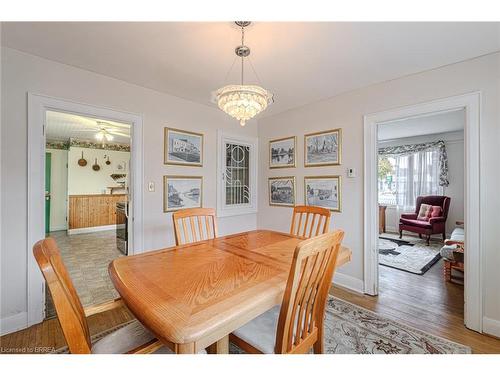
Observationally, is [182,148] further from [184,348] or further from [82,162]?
[82,162]

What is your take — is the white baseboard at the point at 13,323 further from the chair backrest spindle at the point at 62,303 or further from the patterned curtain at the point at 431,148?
the patterned curtain at the point at 431,148

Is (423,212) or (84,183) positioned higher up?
(84,183)

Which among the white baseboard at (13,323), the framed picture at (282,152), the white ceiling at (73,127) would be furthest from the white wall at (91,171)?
the white baseboard at (13,323)

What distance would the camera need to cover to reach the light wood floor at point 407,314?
1.70 meters

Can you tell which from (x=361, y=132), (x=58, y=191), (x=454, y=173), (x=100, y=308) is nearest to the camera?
(x=100, y=308)

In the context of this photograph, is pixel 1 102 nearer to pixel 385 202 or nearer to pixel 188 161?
A: pixel 188 161

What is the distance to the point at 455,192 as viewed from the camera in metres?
4.86

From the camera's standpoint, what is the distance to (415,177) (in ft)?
17.9

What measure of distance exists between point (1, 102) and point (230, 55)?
1.87 metres

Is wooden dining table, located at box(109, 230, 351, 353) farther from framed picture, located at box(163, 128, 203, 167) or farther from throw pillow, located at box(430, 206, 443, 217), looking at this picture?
throw pillow, located at box(430, 206, 443, 217)

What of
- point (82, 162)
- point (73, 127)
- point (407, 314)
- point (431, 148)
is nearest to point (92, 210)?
point (82, 162)

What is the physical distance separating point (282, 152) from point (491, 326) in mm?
2718

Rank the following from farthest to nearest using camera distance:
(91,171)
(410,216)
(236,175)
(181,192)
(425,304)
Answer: (91,171), (410,216), (236,175), (181,192), (425,304)

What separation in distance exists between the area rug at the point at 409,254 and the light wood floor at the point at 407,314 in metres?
0.34
